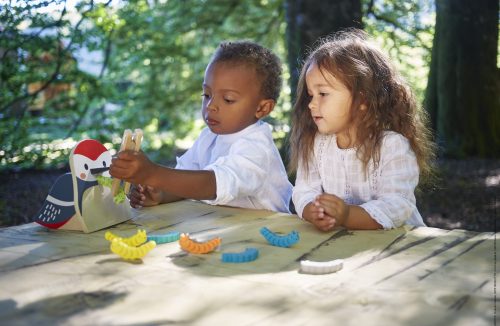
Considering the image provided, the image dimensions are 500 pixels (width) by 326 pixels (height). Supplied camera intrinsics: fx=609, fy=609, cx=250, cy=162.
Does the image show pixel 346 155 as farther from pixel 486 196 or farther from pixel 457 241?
pixel 486 196

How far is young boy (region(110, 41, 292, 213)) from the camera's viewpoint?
226 centimetres

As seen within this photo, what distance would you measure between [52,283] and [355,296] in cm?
67

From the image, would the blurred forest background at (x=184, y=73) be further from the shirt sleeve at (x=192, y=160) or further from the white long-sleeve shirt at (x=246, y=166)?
the shirt sleeve at (x=192, y=160)

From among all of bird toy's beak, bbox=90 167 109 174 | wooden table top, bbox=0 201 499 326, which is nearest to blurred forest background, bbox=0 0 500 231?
wooden table top, bbox=0 201 499 326

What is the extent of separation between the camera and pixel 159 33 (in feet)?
25.7

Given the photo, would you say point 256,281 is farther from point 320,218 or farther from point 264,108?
point 264,108

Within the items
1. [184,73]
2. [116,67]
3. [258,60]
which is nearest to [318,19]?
[258,60]

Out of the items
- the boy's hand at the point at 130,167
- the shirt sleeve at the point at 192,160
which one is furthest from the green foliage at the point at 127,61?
the boy's hand at the point at 130,167

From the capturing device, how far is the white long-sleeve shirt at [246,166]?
7.54 feet

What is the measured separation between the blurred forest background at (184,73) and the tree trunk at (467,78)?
0.01 meters

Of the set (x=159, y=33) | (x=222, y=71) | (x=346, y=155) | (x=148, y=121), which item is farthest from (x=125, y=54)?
(x=346, y=155)

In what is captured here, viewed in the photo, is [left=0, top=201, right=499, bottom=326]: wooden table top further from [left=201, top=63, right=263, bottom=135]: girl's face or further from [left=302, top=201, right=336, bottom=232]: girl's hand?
[left=201, top=63, right=263, bottom=135]: girl's face

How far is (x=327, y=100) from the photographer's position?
215 centimetres

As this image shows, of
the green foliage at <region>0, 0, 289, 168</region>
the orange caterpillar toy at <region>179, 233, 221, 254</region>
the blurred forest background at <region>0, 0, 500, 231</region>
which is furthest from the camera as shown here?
the blurred forest background at <region>0, 0, 500, 231</region>
